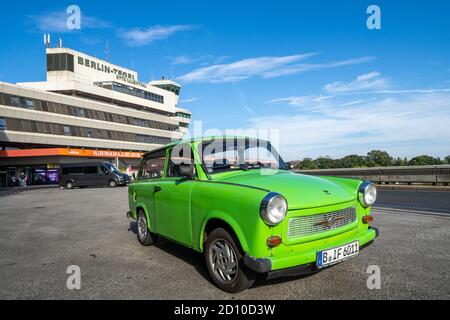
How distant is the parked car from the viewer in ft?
96.0

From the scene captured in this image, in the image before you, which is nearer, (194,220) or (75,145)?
(194,220)

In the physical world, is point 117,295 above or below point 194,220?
below

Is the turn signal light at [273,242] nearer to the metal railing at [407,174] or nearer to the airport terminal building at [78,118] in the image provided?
the metal railing at [407,174]

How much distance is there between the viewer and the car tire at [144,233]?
5672 mm

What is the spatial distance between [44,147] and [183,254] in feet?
164

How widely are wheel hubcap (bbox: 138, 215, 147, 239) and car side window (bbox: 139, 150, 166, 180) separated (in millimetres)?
785

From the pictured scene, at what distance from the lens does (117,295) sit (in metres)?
3.56

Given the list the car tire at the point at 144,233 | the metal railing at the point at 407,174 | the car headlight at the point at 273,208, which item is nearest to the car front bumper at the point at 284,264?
the car headlight at the point at 273,208

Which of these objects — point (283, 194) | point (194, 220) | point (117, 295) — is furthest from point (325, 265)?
point (117, 295)

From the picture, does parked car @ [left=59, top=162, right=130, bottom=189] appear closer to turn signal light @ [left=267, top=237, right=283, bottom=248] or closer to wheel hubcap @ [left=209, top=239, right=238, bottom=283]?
wheel hubcap @ [left=209, top=239, right=238, bottom=283]

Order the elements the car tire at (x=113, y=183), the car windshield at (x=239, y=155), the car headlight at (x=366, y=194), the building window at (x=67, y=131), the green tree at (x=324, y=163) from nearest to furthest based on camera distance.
Answer: the car headlight at (x=366, y=194)
the car windshield at (x=239, y=155)
the car tire at (x=113, y=183)
the green tree at (x=324, y=163)
the building window at (x=67, y=131)

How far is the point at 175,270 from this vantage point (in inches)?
171

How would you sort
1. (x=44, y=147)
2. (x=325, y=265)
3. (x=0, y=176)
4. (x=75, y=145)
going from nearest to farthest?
(x=325, y=265) < (x=0, y=176) < (x=44, y=147) < (x=75, y=145)
